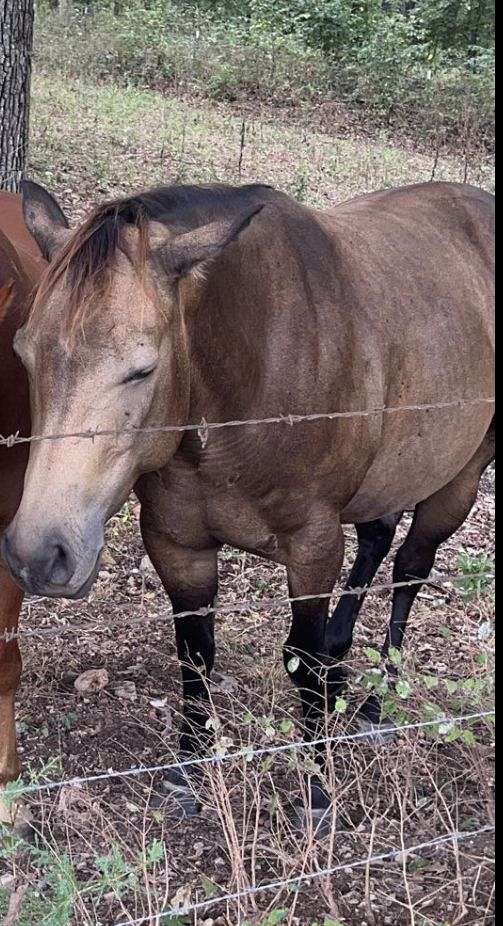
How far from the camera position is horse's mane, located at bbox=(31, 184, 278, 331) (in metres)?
2.43

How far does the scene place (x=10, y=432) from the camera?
3.16 metres

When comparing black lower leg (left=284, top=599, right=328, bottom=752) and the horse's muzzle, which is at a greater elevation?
the horse's muzzle

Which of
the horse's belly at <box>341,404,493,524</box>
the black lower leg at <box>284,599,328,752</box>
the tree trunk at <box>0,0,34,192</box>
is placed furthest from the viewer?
the tree trunk at <box>0,0,34,192</box>

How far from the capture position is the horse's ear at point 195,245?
2586 mm

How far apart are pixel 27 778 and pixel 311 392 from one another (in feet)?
5.65

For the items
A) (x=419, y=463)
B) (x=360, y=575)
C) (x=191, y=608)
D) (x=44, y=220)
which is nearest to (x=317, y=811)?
(x=191, y=608)

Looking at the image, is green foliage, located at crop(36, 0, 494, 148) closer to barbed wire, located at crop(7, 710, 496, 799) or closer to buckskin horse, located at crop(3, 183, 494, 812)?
buckskin horse, located at crop(3, 183, 494, 812)

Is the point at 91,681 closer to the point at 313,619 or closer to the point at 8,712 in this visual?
the point at 8,712

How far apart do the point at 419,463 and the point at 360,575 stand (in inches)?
39.9

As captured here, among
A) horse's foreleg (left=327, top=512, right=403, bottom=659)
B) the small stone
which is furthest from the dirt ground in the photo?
horse's foreleg (left=327, top=512, right=403, bottom=659)

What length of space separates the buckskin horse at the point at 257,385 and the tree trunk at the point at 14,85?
2.87m

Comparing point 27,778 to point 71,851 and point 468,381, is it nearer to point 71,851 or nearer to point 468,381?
point 71,851

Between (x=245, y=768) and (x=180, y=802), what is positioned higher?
(x=245, y=768)

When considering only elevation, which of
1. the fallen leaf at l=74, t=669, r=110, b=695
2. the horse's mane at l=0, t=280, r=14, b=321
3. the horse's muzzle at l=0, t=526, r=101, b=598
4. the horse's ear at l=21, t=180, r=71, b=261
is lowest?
the fallen leaf at l=74, t=669, r=110, b=695
